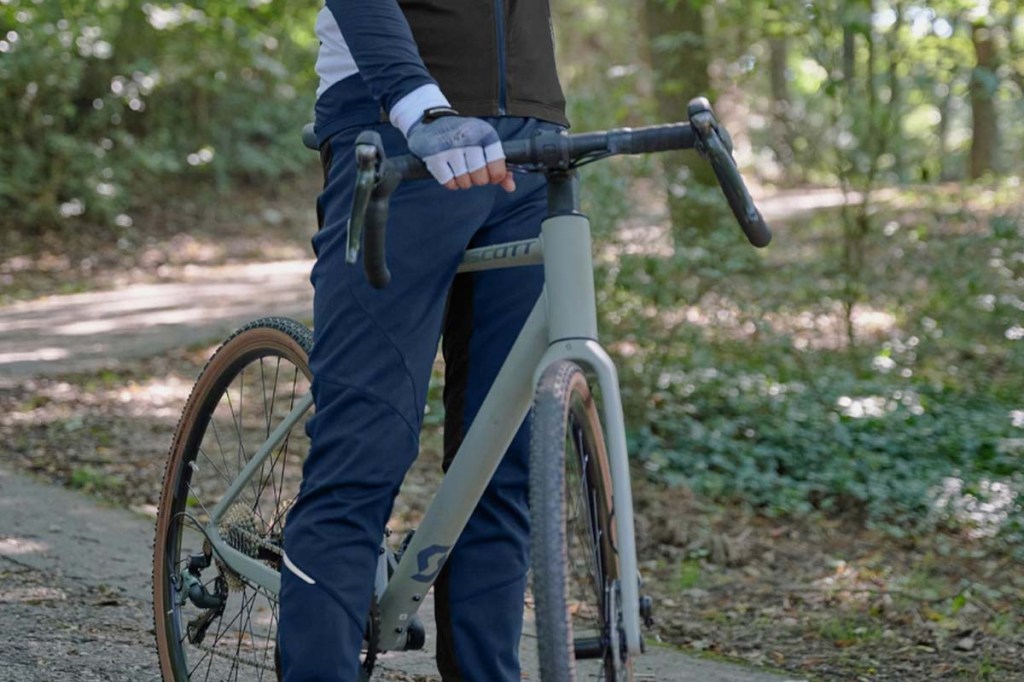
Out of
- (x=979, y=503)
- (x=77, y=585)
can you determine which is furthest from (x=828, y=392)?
(x=77, y=585)

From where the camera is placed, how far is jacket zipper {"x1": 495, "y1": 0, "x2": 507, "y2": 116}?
2215 millimetres

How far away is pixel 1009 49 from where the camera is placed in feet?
24.9

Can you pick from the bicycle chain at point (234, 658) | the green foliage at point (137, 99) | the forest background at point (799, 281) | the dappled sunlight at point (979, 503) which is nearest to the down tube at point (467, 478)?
the bicycle chain at point (234, 658)

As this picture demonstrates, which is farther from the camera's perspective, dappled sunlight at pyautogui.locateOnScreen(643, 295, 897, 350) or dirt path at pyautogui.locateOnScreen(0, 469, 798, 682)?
dappled sunlight at pyautogui.locateOnScreen(643, 295, 897, 350)

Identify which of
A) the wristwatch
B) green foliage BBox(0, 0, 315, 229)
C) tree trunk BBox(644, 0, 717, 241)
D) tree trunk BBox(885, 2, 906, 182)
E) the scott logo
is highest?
green foliage BBox(0, 0, 315, 229)

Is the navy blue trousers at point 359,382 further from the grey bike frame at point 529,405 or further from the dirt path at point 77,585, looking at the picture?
the dirt path at point 77,585

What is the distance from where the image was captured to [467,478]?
2.15 metres

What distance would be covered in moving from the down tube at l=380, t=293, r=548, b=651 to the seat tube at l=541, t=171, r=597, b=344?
0.05m

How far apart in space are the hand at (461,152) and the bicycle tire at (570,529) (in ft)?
0.96

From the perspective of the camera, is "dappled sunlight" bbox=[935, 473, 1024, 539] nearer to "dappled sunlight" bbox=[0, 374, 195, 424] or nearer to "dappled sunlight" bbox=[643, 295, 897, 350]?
"dappled sunlight" bbox=[643, 295, 897, 350]

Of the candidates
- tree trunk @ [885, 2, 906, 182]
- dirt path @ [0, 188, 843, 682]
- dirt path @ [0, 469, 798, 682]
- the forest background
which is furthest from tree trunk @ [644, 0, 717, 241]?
dirt path @ [0, 469, 798, 682]

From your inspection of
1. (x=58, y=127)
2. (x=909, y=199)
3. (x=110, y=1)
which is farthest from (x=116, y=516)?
(x=110, y=1)

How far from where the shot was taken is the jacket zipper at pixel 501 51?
2.21 m

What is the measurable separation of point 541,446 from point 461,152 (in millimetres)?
426
